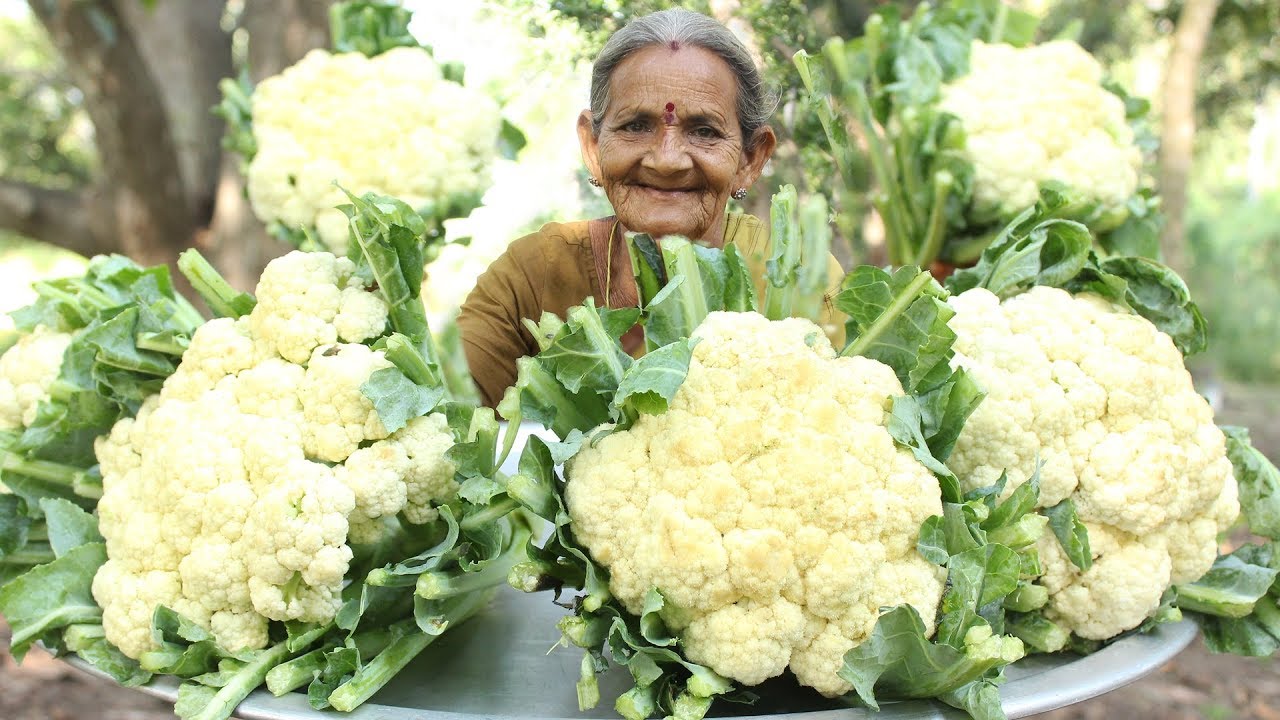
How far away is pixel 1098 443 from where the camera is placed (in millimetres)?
1456

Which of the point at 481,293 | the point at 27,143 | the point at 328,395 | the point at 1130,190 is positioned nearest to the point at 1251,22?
the point at 1130,190

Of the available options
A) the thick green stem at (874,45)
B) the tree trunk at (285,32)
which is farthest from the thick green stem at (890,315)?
the tree trunk at (285,32)

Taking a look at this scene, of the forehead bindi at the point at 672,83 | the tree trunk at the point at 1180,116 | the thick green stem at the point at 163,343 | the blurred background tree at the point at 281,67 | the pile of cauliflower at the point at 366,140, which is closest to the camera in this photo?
the forehead bindi at the point at 672,83

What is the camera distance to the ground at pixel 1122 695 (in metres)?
3.46

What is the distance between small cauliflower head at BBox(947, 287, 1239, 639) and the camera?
142 centimetres

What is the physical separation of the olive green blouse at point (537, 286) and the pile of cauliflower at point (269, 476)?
23 centimetres

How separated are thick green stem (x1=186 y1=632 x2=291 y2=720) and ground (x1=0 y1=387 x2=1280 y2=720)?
2407 mm

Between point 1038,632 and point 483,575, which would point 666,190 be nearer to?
point 483,575

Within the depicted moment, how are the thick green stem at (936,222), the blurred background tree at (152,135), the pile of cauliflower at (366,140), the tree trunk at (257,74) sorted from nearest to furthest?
the thick green stem at (936,222) → the pile of cauliflower at (366,140) → the tree trunk at (257,74) → the blurred background tree at (152,135)

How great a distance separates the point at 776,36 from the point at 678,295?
1.73 ft

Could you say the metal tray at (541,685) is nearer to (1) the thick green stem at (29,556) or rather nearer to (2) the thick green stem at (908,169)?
(1) the thick green stem at (29,556)

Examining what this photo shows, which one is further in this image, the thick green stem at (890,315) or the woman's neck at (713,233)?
the woman's neck at (713,233)

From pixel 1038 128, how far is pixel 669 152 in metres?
1.14

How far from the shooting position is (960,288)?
1726 millimetres
